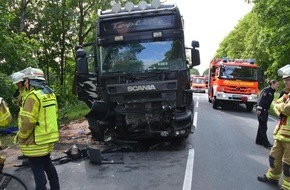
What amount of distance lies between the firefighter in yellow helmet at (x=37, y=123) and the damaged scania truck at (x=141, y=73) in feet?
11.7

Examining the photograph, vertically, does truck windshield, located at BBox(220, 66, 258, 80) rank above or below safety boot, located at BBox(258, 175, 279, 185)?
above

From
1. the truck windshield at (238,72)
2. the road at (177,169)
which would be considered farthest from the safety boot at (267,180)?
the truck windshield at (238,72)

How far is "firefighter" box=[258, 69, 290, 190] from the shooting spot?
5.34 meters

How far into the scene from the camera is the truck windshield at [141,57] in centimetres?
846

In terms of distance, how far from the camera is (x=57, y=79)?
32.7 meters

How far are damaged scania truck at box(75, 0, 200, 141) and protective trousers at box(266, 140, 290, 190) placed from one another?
2819mm

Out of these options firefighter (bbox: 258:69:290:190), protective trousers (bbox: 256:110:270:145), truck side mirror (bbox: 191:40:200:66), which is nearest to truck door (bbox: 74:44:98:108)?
truck side mirror (bbox: 191:40:200:66)

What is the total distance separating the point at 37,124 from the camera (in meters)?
4.61

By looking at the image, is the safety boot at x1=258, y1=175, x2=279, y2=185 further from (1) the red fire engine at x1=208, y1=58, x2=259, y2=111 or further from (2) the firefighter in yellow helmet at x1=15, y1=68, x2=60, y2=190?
(1) the red fire engine at x1=208, y1=58, x2=259, y2=111

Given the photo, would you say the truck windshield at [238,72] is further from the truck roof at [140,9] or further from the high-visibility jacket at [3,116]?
the high-visibility jacket at [3,116]

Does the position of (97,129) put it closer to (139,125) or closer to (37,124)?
(139,125)

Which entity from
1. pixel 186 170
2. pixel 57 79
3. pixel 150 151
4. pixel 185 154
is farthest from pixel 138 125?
pixel 57 79

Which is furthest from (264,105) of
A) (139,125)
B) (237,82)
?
(237,82)

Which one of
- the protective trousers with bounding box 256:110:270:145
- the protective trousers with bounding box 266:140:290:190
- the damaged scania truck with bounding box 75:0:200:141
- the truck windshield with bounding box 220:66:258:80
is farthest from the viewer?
the truck windshield with bounding box 220:66:258:80
